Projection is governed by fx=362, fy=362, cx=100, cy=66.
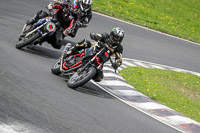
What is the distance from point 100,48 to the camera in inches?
347

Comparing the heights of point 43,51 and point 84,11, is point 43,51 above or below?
below

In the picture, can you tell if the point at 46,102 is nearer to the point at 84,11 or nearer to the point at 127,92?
the point at 127,92

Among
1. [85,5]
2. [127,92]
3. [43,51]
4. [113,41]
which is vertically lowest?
[127,92]

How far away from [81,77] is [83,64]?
0.38 metres

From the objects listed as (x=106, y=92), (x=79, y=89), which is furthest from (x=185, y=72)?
(x=79, y=89)

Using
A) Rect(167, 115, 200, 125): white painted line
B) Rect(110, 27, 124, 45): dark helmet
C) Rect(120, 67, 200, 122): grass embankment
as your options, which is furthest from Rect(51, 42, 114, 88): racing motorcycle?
Rect(120, 67, 200, 122): grass embankment

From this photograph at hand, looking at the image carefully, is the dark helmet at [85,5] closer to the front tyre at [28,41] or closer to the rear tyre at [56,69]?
the front tyre at [28,41]

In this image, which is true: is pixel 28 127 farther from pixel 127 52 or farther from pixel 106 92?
pixel 127 52

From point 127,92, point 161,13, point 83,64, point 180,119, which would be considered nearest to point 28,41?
point 83,64

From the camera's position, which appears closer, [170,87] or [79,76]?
[79,76]

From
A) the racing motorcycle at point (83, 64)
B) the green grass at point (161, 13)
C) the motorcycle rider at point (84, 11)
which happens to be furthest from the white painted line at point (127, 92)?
the green grass at point (161, 13)

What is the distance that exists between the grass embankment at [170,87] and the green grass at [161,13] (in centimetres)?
671

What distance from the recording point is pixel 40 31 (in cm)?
1002

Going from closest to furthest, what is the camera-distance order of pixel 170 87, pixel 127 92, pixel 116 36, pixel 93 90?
1. pixel 116 36
2. pixel 93 90
3. pixel 127 92
4. pixel 170 87
